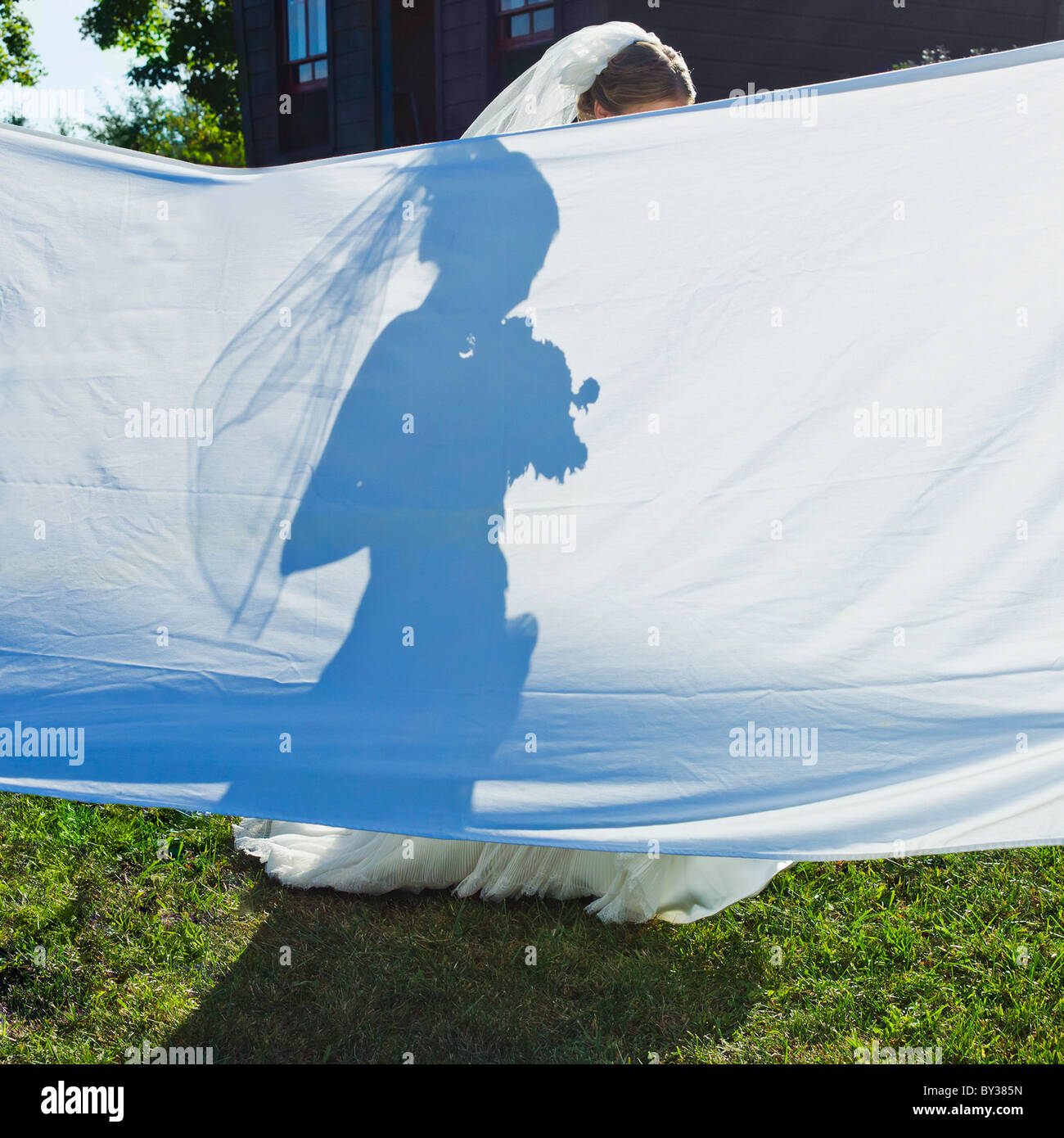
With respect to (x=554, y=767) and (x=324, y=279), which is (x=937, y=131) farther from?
(x=554, y=767)

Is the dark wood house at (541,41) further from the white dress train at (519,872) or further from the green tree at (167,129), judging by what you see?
the green tree at (167,129)

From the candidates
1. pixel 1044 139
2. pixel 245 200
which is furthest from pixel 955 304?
pixel 245 200

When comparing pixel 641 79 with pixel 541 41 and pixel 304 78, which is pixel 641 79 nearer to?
pixel 541 41

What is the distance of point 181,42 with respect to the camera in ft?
67.0

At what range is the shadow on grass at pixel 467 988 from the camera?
91.8 inches

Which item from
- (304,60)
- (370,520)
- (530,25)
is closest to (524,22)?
(530,25)

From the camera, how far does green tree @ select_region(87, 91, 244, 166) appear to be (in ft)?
73.0

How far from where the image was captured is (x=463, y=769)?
7.34ft

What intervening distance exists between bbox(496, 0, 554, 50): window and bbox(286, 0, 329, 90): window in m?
2.50

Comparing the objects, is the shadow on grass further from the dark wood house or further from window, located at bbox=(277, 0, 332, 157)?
window, located at bbox=(277, 0, 332, 157)

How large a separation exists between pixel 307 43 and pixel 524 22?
3245 mm

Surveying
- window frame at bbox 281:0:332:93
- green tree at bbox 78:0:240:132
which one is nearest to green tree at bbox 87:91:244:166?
green tree at bbox 78:0:240:132

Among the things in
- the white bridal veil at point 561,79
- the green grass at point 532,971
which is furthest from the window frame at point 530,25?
the green grass at point 532,971

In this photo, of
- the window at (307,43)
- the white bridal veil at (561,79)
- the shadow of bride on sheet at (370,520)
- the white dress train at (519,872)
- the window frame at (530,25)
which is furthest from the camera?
the window at (307,43)
